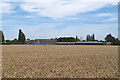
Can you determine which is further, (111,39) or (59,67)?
(111,39)

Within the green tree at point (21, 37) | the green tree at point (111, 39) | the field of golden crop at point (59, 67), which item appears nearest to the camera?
the field of golden crop at point (59, 67)

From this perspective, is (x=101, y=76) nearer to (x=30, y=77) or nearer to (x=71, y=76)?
(x=71, y=76)

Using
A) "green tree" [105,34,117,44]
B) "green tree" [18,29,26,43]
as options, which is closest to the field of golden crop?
"green tree" [18,29,26,43]

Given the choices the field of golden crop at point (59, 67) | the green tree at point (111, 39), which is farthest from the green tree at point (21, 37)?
the field of golden crop at point (59, 67)

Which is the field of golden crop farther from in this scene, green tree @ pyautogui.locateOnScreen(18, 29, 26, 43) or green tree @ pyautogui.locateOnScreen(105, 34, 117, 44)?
green tree @ pyautogui.locateOnScreen(105, 34, 117, 44)

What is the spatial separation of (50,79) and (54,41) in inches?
3361

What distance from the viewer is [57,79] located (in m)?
6.62

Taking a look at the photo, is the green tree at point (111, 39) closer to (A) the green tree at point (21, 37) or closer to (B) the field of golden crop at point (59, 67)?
(A) the green tree at point (21, 37)

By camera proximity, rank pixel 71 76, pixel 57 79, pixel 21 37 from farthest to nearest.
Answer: pixel 21 37, pixel 71 76, pixel 57 79

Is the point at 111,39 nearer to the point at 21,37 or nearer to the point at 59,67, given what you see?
the point at 21,37

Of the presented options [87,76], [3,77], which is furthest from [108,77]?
[3,77]

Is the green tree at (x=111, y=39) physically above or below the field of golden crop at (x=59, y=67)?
above

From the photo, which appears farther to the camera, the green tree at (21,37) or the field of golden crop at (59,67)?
the green tree at (21,37)

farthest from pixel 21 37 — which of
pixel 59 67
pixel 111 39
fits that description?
pixel 59 67
